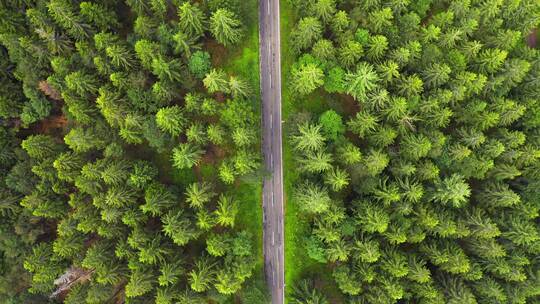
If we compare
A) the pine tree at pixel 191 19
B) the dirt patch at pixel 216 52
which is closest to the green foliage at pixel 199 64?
the pine tree at pixel 191 19

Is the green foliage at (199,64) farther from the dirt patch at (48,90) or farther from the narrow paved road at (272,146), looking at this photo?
the dirt patch at (48,90)

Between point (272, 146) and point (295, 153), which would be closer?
point (295, 153)

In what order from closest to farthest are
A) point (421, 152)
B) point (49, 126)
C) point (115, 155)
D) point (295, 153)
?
point (421, 152) → point (115, 155) → point (295, 153) → point (49, 126)

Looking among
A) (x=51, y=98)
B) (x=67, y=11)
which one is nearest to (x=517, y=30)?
(x=67, y=11)

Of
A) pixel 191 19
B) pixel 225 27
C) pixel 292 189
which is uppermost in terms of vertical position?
pixel 191 19

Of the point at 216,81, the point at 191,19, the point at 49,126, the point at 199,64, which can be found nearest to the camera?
the point at 216,81

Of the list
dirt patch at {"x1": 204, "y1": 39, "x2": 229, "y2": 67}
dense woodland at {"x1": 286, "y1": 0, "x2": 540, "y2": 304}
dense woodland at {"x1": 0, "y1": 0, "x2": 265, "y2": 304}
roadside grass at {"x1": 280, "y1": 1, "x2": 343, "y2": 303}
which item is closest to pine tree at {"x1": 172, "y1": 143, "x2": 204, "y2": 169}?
dense woodland at {"x1": 0, "y1": 0, "x2": 265, "y2": 304}

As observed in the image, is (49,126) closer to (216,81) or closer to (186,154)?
(186,154)

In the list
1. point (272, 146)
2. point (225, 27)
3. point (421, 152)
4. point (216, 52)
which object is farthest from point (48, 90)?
point (421, 152)
